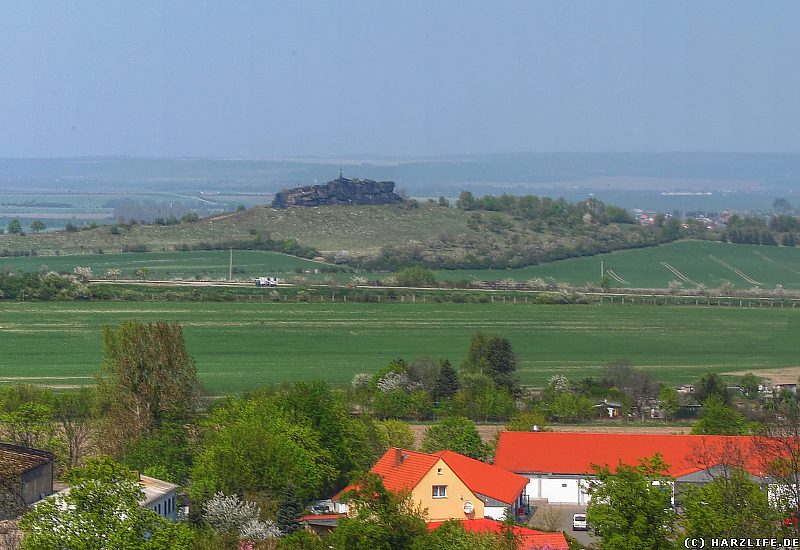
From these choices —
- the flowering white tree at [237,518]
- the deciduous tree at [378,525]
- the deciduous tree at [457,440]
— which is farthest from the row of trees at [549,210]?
the deciduous tree at [378,525]

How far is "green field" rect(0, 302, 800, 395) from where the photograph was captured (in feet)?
166

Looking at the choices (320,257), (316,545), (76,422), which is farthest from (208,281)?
(316,545)

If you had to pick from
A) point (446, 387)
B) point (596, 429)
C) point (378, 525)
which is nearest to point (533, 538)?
point (378, 525)

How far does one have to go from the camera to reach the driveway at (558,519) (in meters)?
27.4

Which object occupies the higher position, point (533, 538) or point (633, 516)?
point (633, 516)

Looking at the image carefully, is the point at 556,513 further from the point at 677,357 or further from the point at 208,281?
the point at 208,281

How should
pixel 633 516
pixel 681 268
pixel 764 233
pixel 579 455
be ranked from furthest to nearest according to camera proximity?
pixel 764 233
pixel 681 268
pixel 579 455
pixel 633 516

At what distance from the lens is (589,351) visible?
189 ft

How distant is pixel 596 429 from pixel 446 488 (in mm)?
11627

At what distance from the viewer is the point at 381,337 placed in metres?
59.8

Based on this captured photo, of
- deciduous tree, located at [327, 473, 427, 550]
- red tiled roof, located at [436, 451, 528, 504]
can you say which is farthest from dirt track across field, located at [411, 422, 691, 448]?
deciduous tree, located at [327, 473, 427, 550]

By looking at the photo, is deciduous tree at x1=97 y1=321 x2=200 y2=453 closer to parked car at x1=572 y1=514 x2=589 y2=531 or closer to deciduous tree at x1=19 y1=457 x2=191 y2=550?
parked car at x1=572 y1=514 x2=589 y2=531

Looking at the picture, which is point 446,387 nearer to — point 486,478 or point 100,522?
point 486,478

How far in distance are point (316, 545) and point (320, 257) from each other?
77.2 m
